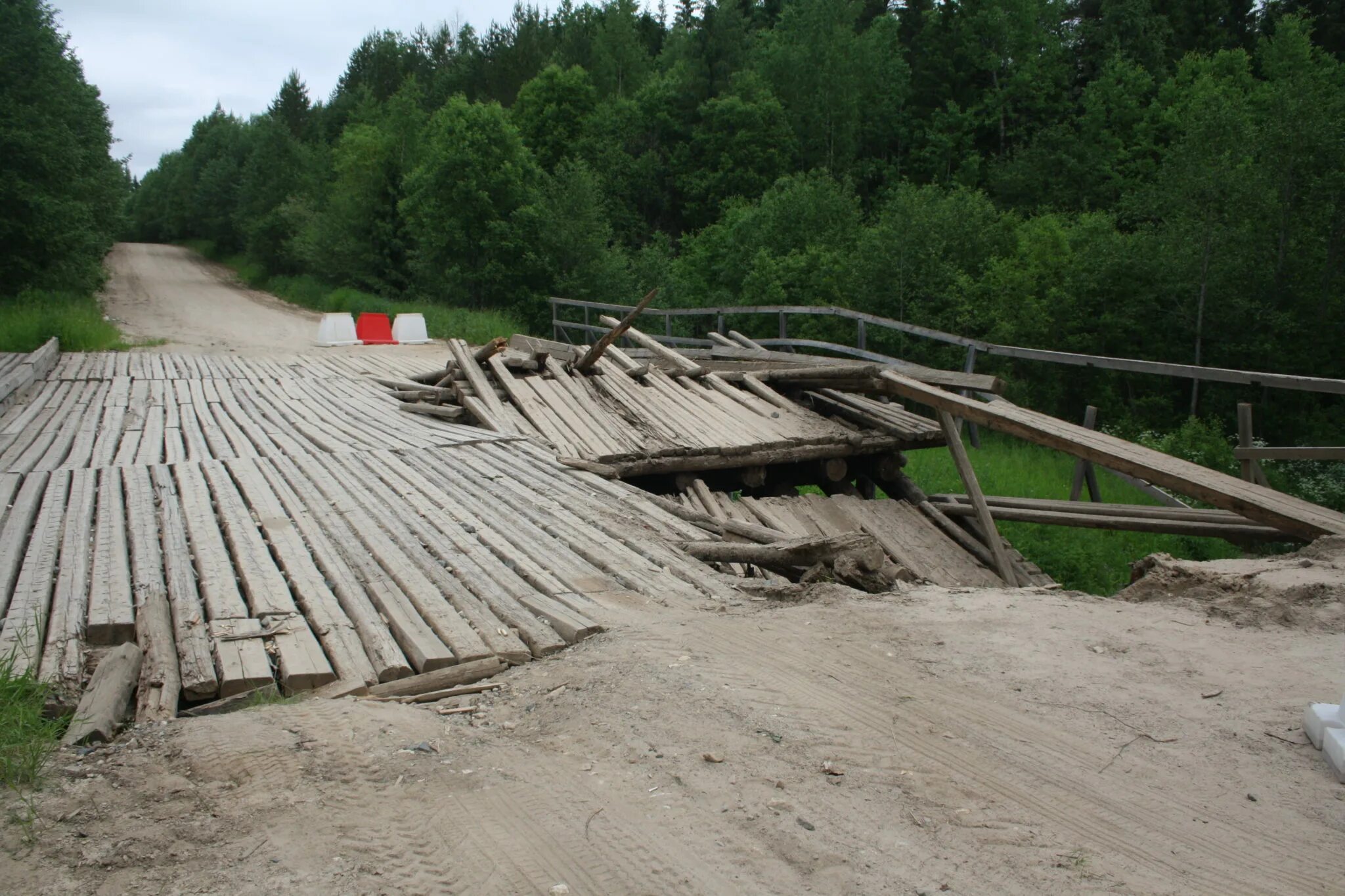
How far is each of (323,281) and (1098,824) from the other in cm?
3417

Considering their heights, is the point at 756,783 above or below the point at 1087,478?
above

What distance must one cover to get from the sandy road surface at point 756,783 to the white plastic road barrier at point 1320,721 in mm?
78

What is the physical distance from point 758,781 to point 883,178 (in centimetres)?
4046

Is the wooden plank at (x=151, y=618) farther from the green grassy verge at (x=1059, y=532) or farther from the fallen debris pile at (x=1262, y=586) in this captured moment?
the green grassy verge at (x=1059, y=532)

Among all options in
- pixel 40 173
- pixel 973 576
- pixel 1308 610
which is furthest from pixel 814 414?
pixel 40 173

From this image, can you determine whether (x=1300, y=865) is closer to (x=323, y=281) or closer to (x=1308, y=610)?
(x=1308, y=610)

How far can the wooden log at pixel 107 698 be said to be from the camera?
10.5 ft

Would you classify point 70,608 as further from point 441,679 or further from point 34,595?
point 441,679

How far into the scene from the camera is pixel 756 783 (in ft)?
9.78

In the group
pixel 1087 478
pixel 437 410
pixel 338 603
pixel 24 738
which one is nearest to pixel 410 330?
pixel 437 410

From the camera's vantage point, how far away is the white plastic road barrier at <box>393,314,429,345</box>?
17.4 meters

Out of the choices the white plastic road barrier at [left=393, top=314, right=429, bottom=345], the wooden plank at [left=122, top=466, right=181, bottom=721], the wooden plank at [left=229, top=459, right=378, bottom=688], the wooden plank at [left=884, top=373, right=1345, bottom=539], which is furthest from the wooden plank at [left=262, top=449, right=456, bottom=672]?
the white plastic road barrier at [left=393, top=314, right=429, bottom=345]

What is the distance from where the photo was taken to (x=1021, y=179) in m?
33.7

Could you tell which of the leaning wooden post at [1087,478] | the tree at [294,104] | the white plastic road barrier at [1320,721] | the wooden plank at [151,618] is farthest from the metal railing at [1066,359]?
the tree at [294,104]
